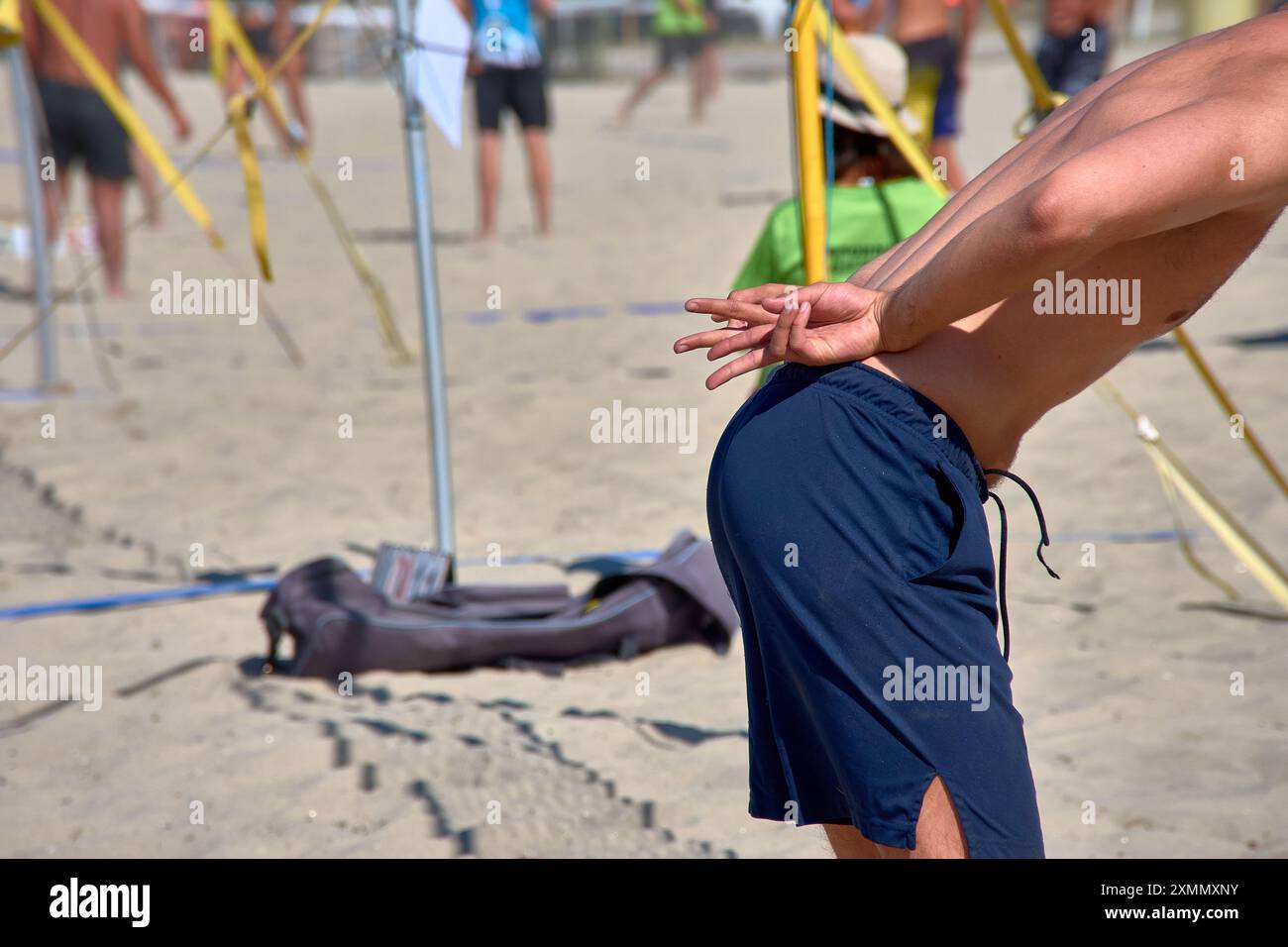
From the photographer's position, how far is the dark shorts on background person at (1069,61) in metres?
6.26

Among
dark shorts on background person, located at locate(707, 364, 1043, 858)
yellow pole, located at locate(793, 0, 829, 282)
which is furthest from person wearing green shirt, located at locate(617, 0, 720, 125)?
dark shorts on background person, located at locate(707, 364, 1043, 858)

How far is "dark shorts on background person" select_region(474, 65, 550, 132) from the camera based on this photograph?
8000mm

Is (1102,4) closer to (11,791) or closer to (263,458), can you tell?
(263,458)

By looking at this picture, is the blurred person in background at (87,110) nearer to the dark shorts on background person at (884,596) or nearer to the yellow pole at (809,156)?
the yellow pole at (809,156)

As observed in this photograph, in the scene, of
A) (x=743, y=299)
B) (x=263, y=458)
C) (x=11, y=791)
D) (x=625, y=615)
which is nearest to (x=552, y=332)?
(x=263, y=458)

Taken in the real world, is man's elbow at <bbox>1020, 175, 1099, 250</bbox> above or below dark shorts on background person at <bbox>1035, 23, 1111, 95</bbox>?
below

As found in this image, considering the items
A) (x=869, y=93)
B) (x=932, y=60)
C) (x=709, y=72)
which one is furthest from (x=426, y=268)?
(x=709, y=72)

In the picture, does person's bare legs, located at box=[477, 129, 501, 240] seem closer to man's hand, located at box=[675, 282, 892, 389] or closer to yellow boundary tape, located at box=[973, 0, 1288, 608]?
yellow boundary tape, located at box=[973, 0, 1288, 608]

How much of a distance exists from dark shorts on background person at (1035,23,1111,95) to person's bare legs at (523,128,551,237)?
3.06m

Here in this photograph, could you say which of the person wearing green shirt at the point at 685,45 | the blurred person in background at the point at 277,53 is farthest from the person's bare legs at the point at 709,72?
the blurred person in background at the point at 277,53

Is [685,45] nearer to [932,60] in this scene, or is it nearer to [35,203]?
[932,60]

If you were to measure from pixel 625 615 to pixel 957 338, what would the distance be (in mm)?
1897

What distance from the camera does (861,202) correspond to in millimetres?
2809

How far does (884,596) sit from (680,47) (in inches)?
611
